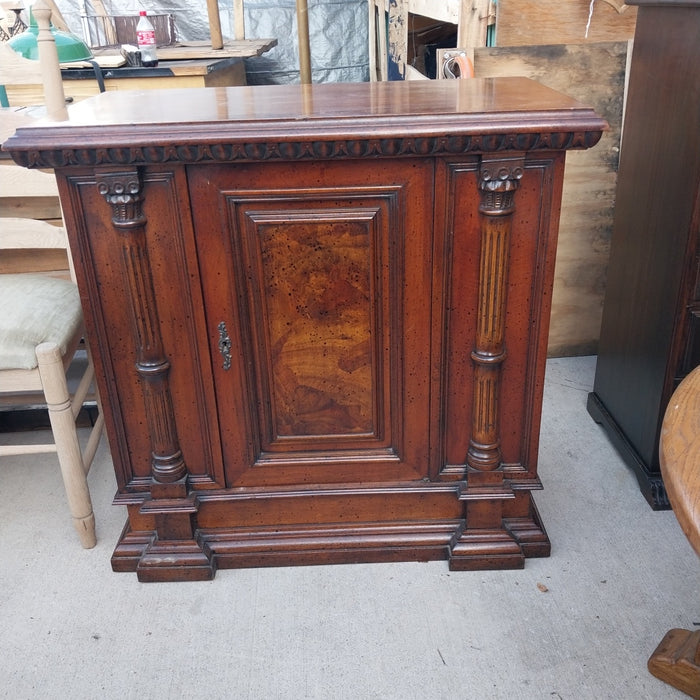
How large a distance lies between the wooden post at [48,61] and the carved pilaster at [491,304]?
0.97m

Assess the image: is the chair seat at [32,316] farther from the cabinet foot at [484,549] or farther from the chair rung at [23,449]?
the cabinet foot at [484,549]

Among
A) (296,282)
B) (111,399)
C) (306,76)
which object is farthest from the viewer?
(306,76)

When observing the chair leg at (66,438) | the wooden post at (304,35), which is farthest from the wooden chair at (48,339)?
the wooden post at (304,35)

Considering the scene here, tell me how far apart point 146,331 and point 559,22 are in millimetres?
1876

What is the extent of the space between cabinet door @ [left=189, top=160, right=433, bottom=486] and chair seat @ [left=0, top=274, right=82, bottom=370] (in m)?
0.48

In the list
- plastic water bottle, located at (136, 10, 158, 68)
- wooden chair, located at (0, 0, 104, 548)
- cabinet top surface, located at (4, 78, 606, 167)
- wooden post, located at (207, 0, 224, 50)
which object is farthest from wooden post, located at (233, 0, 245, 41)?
cabinet top surface, located at (4, 78, 606, 167)

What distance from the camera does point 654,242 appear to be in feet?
6.51

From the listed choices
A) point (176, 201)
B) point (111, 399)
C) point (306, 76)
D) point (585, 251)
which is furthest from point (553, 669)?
point (306, 76)

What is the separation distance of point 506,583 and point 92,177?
4.43 ft

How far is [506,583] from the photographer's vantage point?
1.75 m

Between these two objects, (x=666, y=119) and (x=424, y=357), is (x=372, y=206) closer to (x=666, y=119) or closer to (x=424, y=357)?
(x=424, y=357)

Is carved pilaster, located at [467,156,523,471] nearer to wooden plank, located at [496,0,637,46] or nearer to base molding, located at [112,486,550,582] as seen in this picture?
base molding, located at [112,486,550,582]

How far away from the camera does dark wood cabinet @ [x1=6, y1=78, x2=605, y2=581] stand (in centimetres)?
139

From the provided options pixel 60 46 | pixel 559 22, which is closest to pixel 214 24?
pixel 60 46
